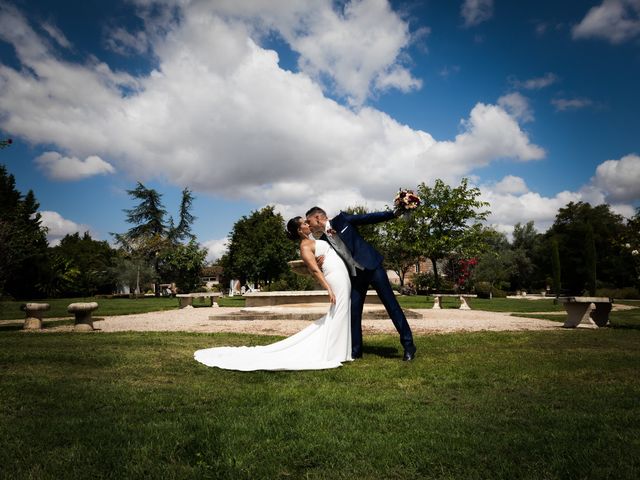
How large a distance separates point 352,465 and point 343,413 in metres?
1.04

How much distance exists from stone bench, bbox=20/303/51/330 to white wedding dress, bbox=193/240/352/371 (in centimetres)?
766

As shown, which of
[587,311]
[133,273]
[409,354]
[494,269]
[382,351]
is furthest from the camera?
[494,269]

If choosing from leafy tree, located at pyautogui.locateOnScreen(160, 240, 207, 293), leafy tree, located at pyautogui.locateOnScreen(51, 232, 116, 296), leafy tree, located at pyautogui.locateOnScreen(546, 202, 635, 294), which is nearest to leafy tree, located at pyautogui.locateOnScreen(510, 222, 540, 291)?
leafy tree, located at pyautogui.locateOnScreen(546, 202, 635, 294)

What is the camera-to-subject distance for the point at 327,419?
3.47 meters

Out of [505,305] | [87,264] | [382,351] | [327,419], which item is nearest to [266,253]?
[505,305]

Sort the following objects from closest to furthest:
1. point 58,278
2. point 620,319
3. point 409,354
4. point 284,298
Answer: point 409,354
point 620,319
point 284,298
point 58,278

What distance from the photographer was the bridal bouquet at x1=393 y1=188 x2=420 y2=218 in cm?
639

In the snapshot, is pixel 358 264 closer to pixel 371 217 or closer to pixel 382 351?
pixel 371 217

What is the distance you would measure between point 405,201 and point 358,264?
1183 millimetres

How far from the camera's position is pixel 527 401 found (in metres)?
3.98

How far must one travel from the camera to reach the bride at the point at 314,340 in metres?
5.91

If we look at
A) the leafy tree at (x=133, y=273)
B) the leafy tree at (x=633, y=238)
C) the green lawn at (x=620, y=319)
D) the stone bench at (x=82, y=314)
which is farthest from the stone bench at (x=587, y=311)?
the leafy tree at (x=133, y=273)

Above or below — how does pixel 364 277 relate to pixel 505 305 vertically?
above

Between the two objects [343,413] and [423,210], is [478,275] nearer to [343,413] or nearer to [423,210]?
[423,210]
